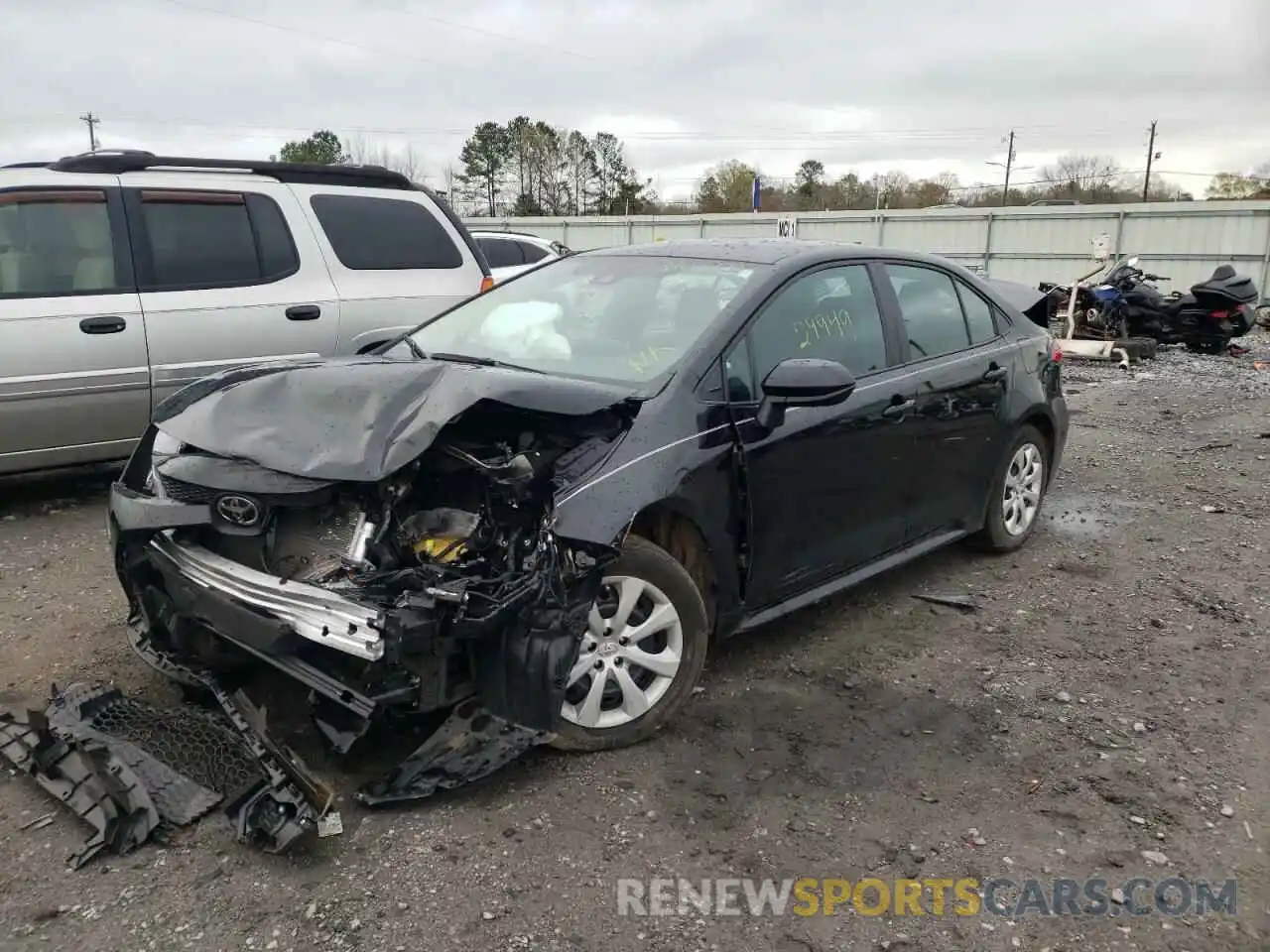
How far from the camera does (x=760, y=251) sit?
4.11m

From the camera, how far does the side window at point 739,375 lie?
348 centimetres

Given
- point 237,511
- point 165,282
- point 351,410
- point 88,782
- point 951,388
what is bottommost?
point 88,782

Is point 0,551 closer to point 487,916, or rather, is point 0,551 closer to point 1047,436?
point 487,916

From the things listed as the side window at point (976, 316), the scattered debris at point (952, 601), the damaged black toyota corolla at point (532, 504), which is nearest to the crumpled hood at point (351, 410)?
the damaged black toyota corolla at point (532, 504)

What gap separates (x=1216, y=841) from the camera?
2.84 m

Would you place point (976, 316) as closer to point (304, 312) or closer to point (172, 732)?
point (304, 312)

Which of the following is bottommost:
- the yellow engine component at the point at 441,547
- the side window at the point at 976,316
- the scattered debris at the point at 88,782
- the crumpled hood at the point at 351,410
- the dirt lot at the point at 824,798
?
the dirt lot at the point at 824,798

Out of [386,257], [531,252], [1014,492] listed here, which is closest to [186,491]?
[386,257]

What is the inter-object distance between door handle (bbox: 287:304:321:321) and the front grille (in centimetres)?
314

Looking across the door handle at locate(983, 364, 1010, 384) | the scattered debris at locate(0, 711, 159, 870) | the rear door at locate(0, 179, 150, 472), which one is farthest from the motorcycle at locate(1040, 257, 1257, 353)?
the scattered debris at locate(0, 711, 159, 870)

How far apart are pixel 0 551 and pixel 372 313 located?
2500 mm

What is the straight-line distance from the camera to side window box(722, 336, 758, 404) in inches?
137

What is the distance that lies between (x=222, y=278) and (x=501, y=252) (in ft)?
21.5

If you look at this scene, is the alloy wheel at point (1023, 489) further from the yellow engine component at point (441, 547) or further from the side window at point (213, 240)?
the side window at point (213, 240)
